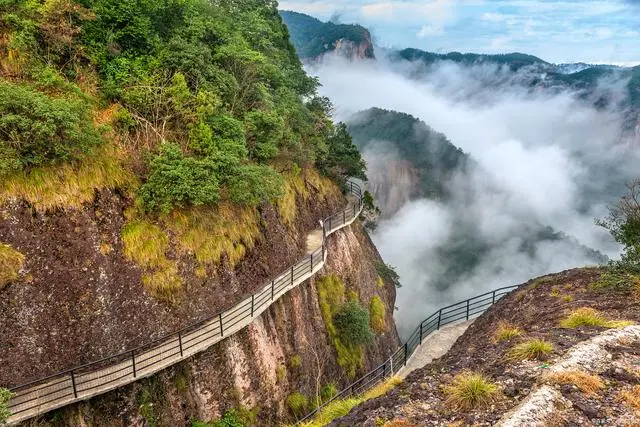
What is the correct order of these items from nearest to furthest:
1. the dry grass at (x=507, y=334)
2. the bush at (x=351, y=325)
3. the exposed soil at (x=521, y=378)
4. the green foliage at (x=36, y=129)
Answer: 1. the exposed soil at (x=521, y=378)
2. the green foliage at (x=36, y=129)
3. the dry grass at (x=507, y=334)
4. the bush at (x=351, y=325)

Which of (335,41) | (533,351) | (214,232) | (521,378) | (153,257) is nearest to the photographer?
(521,378)

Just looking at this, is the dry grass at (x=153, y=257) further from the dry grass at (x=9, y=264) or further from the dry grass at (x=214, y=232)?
the dry grass at (x=9, y=264)

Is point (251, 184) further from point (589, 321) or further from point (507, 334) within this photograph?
point (589, 321)

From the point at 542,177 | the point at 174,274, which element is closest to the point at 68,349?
the point at 174,274

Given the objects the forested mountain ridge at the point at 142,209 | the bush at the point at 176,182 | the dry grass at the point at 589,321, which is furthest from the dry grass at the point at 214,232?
the dry grass at the point at 589,321

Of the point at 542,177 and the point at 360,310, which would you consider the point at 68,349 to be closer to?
the point at 360,310

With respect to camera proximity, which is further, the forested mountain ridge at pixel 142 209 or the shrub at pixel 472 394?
the forested mountain ridge at pixel 142 209

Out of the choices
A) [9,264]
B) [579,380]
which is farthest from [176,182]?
[579,380]
